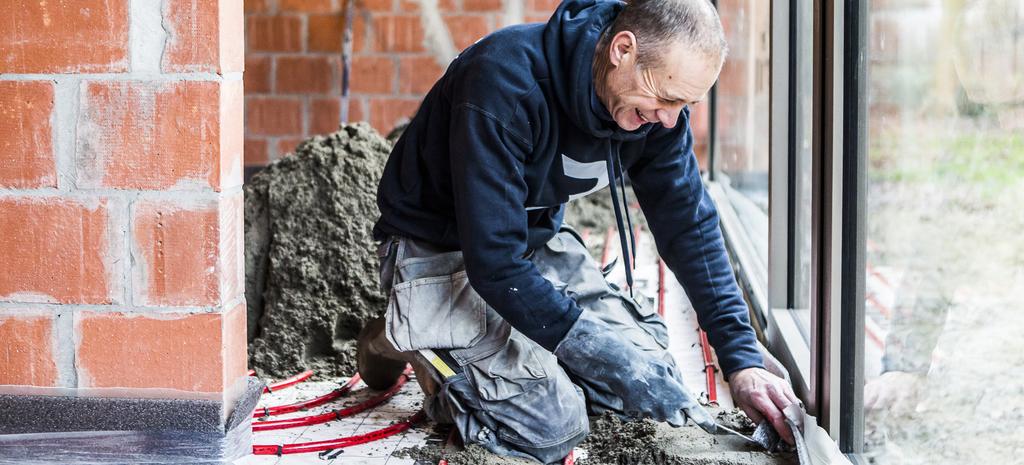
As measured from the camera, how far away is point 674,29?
71.4 inches

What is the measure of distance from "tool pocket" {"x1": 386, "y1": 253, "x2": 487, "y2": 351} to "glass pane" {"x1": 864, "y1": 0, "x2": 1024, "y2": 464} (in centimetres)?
80

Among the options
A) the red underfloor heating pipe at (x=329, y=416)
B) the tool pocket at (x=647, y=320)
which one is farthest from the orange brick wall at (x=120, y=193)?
the tool pocket at (x=647, y=320)

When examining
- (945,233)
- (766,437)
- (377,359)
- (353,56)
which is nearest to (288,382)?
(377,359)

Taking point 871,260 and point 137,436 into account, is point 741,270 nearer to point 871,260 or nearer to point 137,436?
point 871,260

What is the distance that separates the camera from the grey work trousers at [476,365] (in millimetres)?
2201

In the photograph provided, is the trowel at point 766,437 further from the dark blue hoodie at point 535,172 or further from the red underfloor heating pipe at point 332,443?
the red underfloor heating pipe at point 332,443

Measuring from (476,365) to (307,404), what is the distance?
20.6 inches

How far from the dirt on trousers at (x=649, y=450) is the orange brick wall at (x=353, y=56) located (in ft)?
12.1

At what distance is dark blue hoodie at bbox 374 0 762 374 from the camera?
197 cm

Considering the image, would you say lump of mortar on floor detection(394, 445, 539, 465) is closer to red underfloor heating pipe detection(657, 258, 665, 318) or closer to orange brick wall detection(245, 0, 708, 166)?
red underfloor heating pipe detection(657, 258, 665, 318)

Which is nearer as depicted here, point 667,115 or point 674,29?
point 674,29

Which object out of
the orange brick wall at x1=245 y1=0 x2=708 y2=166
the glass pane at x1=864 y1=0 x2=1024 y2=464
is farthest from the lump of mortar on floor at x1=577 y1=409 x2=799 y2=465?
the orange brick wall at x1=245 y1=0 x2=708 y2=166

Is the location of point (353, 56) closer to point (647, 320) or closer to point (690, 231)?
point (647, 320)

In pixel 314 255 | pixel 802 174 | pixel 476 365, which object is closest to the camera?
pixel 476 365
